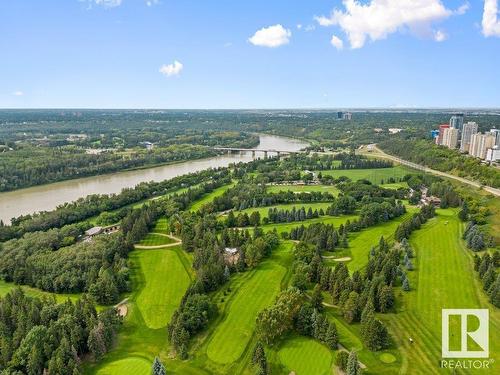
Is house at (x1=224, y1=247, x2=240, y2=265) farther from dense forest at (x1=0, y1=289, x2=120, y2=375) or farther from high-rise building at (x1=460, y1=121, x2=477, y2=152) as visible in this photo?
high-rise building at (x1=460, y1=121, x2=477, y2=152)

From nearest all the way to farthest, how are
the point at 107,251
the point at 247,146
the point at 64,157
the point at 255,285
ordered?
1. the point at 255,285
2. the point at 107,251
3. the point at 64,157
4. the point at 247,146

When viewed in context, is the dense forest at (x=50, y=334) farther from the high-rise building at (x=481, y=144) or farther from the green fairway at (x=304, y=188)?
the high-rise building at (x=481, y=144)

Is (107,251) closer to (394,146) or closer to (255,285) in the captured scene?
(255,285)

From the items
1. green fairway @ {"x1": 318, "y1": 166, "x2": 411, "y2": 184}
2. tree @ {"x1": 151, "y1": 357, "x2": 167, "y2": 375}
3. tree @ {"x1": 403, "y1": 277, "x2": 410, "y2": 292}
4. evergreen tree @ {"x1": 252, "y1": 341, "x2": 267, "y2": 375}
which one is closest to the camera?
evergreen tree @ {"x1": 252, "y1": 341, "x2": 267, "y2": 375}

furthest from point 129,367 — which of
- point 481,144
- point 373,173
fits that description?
point 481,144

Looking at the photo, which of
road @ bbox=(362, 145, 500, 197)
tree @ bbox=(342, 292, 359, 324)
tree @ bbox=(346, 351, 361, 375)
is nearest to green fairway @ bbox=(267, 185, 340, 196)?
road @ bbox=(362, 145, 500, 197)

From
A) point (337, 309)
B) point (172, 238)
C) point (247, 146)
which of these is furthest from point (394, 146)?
point (337, 309)

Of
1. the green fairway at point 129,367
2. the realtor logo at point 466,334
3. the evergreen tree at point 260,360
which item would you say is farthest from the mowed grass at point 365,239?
the green fairway at point 129,367
